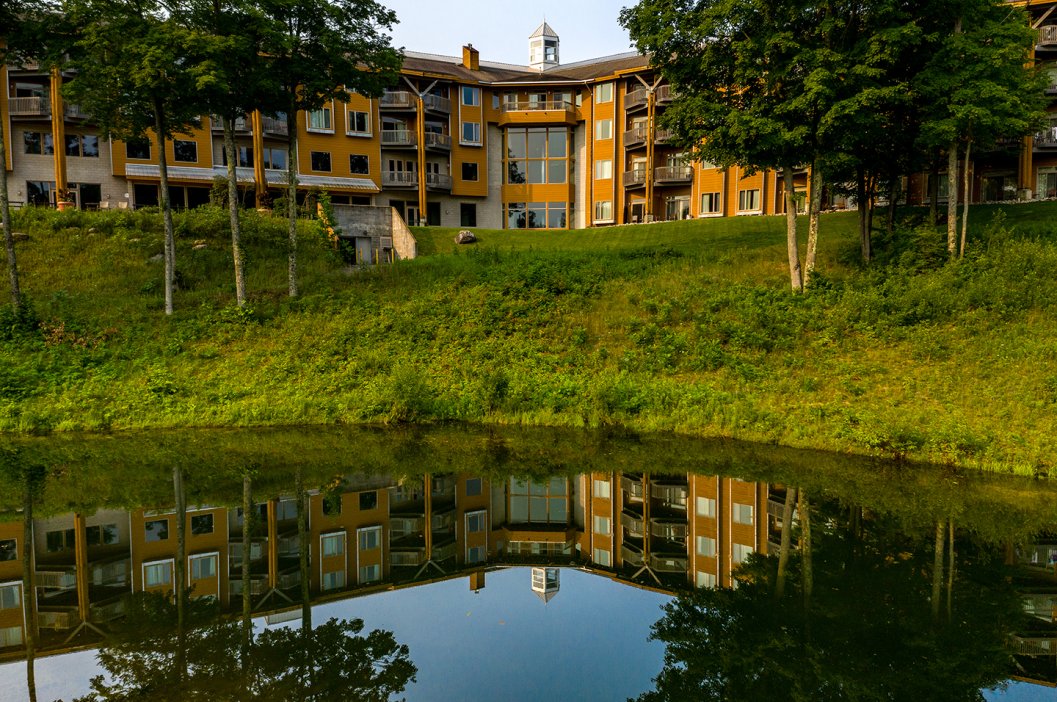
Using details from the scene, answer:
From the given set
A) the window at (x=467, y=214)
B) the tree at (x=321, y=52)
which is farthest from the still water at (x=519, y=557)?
the window at (x=467, y=214)

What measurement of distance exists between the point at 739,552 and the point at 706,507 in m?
1.69

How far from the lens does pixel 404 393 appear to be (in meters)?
18.0

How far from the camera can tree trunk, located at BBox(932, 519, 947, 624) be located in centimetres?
799

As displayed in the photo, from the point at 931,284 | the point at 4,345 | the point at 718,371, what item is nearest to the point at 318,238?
the point at 4,345

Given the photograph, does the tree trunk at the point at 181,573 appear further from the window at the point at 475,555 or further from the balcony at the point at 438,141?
the balcony at the point at 438,141

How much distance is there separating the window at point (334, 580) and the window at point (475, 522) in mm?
2474

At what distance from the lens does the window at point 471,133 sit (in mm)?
50312

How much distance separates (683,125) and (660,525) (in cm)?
1694

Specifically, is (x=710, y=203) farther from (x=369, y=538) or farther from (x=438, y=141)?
(x=369, y=538)

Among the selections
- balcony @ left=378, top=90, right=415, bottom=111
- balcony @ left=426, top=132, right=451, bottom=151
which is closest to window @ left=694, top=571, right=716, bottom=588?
balcony @ left=426, top=132, right=451, bottom=151

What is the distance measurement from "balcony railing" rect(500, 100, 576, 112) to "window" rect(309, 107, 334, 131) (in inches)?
518

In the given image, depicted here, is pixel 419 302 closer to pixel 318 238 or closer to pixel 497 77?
pixel 318 238

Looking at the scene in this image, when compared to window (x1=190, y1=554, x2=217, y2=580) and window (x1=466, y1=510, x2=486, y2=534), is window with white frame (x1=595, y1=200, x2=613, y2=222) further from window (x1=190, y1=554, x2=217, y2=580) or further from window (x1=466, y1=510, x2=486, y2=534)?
window (x1=190, y1=554, x2=217, y2=580)

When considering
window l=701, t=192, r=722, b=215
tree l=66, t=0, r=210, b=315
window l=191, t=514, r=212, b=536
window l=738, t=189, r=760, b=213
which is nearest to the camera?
window l=191, t=514, r=212, b=536
